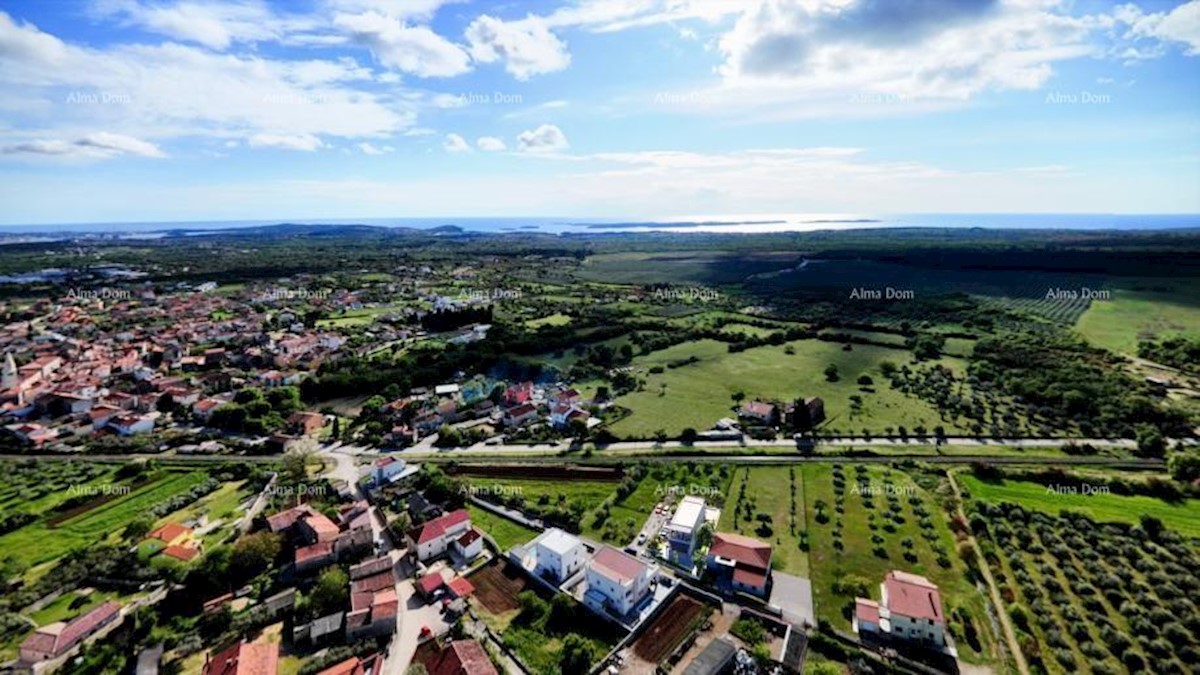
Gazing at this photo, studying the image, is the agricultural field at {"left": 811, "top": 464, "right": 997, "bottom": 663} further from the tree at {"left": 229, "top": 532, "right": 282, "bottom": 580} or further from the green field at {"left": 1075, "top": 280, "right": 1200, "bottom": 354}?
the green field at {"left": 1075, "top": 280, "right": 1200, "bottom": 354}

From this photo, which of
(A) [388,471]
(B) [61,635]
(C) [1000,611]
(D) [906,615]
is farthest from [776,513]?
(B) [61,635]

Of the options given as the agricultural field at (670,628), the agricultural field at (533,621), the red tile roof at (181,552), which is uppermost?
the red tile roof at (181,552)

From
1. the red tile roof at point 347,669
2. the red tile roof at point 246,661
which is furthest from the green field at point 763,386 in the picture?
the red tile roof at point 246,661

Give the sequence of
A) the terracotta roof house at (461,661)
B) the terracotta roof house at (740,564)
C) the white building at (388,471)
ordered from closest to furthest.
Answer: the terracotta roof house at (461,661) < the terracotta roof house at (740,564) < the white building at (388,471)

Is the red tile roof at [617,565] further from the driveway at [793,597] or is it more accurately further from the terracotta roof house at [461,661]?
the driveway at [793,597]

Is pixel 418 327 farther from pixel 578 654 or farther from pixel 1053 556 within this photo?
pixel 1053 556

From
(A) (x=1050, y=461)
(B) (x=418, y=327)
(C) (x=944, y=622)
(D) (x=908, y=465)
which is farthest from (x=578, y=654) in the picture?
(B) (x=418, y=327)

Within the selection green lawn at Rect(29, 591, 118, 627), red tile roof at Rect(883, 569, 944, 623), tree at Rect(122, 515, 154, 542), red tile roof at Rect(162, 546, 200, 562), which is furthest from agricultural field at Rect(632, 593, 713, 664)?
tree at Rect(122, 515, 154, 542)

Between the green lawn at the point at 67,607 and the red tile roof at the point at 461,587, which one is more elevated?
the red tile roof at the point at 461,587
